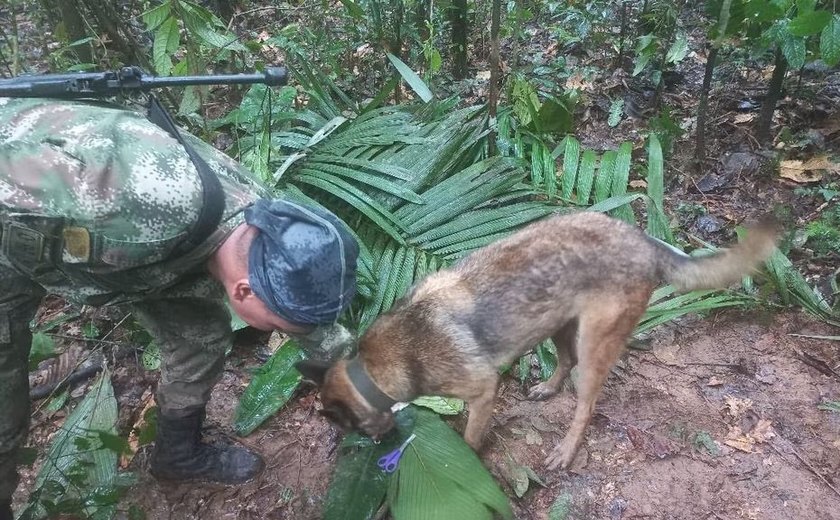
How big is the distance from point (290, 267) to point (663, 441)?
2.47 meters

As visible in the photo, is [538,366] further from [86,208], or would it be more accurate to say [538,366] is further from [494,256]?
[86,208]

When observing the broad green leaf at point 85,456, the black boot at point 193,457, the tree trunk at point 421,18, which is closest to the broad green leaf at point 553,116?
the tree trunk at point 421,18

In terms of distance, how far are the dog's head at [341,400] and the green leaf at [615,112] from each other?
430 centimetres

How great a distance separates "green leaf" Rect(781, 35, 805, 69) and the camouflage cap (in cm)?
370

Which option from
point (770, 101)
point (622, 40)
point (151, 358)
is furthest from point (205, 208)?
point (622, 40)

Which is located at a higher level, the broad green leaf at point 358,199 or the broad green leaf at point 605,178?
the broad green leaf at point 358,199

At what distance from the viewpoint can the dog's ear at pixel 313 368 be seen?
2.86 metres

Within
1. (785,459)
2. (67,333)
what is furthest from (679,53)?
(67,333)

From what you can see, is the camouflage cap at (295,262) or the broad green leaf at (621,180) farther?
the broad green leaf at (621,180)

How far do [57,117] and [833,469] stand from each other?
399cm

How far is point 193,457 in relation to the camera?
3250 millimetres

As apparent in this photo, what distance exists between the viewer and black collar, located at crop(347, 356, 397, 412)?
2.86 metres

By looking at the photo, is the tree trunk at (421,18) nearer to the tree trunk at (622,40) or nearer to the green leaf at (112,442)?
the tree trunk at (622,40)

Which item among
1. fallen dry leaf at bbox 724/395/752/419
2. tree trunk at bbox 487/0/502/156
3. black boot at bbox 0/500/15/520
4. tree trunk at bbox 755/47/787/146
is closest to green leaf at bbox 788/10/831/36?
tree trunk at bbox 755/47/787/146
